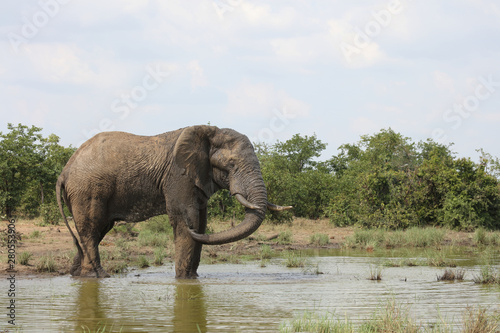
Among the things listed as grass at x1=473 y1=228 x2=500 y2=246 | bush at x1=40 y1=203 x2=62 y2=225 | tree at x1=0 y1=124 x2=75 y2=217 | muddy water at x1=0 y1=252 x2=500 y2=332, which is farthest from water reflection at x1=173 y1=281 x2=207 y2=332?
tree at x1=0 y1=124 x2=75 y2=217

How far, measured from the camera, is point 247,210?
1112cm

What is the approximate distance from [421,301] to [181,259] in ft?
14.7

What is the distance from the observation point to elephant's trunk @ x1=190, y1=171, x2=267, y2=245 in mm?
10961

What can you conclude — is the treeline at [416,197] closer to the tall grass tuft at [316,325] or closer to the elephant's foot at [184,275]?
the elephant's foot at [184,275]

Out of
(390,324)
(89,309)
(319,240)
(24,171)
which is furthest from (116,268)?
(24,171)

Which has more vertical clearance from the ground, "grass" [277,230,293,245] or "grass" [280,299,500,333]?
"grass" [277,230,293,245]

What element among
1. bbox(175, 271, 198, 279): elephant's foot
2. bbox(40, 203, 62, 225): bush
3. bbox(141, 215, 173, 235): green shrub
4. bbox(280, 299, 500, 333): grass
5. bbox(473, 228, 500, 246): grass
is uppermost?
bbox(40, 203, 62, 225): bush

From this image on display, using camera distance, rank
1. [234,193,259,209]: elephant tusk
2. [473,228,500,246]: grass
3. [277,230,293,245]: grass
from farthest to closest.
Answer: [277,230,293,245]: grass → [473,228,500,246]: grass → [234,193,259,209]: elephant tusk

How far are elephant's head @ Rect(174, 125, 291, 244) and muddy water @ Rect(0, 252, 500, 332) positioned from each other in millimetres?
1011

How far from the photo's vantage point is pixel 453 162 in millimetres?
25781

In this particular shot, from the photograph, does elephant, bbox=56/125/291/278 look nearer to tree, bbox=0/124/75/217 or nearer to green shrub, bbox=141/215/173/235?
green shrub, bbox=141/215/173/235

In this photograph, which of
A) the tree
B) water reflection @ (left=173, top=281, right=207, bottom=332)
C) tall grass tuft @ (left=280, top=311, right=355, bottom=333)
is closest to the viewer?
tall grass tuft @ (left=280, top=311, right=355, bottom=333)

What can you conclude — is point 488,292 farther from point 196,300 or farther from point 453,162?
point 453,162

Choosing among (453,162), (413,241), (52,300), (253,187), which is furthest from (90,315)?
(453,162)
